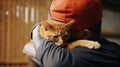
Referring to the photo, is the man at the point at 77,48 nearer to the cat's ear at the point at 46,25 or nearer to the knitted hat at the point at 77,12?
the knitted hat at the point at 77,12

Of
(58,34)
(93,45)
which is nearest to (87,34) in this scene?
(93,45)

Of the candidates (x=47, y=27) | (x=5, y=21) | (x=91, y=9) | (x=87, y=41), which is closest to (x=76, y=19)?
(x=91, y=9)

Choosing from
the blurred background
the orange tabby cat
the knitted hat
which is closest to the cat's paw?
the orange tabby cat

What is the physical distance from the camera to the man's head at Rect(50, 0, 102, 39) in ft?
4.03

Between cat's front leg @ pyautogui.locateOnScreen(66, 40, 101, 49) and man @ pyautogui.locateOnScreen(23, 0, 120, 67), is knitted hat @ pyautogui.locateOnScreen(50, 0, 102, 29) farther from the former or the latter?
cat's front leg @ pyautogui.locateOnScreen(66, 40, 101, 49)

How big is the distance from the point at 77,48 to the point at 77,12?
16 cm

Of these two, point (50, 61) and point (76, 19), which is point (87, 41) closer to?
point (76, 19)

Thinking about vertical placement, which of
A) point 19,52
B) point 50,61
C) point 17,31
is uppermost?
point 50,61

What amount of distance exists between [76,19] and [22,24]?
2.99 meters

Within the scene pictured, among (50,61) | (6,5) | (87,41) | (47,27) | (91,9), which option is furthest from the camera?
(6,5)

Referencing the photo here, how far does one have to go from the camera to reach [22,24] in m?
4.16

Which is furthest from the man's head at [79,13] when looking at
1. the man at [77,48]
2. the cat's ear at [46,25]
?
the cat's ear at [46,25]

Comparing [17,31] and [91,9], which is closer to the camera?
[91,9]

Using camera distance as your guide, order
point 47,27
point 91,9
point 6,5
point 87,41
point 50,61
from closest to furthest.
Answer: point 50,61 < point 91,9 < point 87,41 < point 47,27 < point 6,5
